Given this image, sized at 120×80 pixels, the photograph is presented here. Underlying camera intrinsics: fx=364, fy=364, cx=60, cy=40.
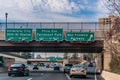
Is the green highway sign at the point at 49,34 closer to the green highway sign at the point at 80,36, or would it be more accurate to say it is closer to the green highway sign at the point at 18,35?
the green highway sign at the point at 80,36

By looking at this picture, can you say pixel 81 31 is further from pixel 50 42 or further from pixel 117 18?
pixel 117 18

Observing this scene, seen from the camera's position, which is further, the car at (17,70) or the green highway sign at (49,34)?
the green highway sign at (49,34)

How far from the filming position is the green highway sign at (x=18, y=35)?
183 feet

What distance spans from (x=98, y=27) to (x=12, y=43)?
44.3 ft

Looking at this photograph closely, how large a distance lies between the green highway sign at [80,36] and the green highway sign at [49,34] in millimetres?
1252

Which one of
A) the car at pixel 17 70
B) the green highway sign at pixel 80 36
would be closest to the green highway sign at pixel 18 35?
the green highway sign at pixel 80 36

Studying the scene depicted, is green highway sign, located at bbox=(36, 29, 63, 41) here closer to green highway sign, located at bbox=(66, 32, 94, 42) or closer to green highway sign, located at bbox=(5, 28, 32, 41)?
green highway sign, located at bbox=(66, 32, 94, 42)

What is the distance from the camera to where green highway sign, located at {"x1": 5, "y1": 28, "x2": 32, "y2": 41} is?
55.7 m

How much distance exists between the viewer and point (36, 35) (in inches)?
2190

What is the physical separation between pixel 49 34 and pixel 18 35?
4796 millimetres

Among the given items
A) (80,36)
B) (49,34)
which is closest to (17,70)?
(49,34)

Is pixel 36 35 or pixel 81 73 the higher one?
pixel 36 35

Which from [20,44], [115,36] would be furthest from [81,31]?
[115,36]

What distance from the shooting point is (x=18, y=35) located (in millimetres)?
55969
